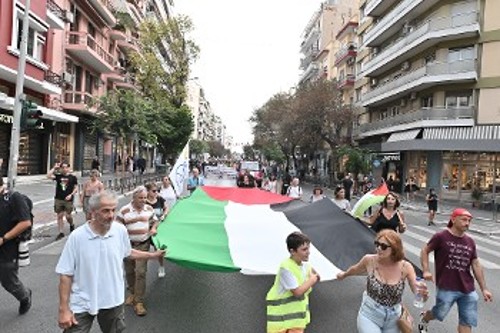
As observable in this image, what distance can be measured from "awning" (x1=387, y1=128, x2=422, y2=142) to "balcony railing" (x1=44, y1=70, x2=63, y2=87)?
23613mm

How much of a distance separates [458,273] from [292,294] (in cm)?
207

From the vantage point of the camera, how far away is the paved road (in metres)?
5.94

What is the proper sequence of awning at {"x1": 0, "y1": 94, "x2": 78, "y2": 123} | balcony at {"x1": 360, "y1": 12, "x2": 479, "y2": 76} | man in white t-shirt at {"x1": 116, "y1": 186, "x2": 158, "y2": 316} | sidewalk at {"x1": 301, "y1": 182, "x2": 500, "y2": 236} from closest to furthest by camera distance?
man in white t-shirt at {"x1": 116, "y1": 186, "x2": 158, "y2": 316} → sidewalk at {"x1": 301, "y1": 182, "x2": 500, "y2": 236} → awning at {"x1": 0, "y1": 94, "x2": 78, "y2": 123} → balcony at {"x1": 360, "y1": 12, "x2": 479, "y2": 76}

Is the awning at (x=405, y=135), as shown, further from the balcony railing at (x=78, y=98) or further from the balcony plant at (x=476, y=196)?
the balcony railing at (x=78, y=98)

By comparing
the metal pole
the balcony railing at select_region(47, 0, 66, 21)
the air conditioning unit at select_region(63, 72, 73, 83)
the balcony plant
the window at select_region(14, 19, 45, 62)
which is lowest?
the balcony plant

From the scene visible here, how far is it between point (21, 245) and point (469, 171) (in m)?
31.0

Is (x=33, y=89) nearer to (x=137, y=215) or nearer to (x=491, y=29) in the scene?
(x=137, y=215)

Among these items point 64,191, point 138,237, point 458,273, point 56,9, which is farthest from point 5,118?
point 458,273

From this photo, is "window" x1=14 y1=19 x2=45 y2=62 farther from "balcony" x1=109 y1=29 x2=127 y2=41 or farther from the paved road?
the paved road

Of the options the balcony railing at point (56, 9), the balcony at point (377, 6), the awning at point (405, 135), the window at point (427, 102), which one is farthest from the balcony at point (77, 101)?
the balcony at point (377, 6)

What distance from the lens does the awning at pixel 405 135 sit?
34125 millimetres

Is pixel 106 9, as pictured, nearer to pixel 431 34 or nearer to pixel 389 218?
pixel 431 34

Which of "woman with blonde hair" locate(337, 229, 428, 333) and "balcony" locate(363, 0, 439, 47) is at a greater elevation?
"balcony" locate(363, 0, 439, 47)

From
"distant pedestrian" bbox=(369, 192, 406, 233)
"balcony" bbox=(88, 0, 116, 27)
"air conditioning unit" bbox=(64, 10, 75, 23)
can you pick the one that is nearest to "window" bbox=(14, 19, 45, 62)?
"air conditioning unit" bbox=(64, 10, 75, 23)
